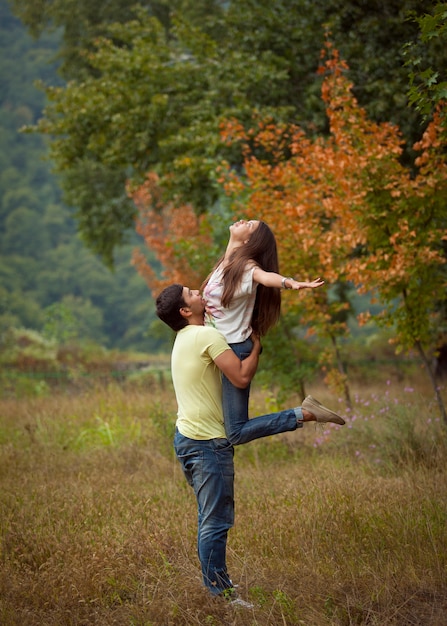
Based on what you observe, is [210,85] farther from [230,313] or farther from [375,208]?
[230,313]

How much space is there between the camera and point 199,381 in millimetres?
4238

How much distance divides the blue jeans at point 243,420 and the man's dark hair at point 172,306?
42cm

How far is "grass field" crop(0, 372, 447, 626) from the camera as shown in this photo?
13.5ft

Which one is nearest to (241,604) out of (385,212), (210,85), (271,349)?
(385,212)

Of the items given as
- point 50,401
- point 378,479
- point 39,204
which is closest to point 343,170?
point 378,479

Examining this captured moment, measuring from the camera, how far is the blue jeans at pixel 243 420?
4.21 meters

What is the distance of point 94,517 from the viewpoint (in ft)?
19.1

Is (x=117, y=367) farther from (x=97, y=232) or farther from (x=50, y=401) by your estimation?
(x=50, y=401)

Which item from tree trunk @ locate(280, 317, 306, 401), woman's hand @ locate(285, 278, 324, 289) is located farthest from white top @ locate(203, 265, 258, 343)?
tree trunk @ locate(280, 317, 306, 401)

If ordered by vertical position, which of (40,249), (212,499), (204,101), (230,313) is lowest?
(40,249)

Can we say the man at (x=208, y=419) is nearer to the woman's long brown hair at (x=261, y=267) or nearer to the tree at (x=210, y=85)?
the woman's long brown hair at (x=261, y=267)

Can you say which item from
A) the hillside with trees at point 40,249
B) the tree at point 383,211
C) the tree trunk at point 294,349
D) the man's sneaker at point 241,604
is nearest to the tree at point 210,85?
the tree trunk at point 294,349

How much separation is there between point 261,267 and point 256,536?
6.37 feet

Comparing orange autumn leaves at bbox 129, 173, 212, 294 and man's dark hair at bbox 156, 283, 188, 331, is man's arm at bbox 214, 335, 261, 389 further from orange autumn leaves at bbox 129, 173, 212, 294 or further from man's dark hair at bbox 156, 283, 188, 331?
orange autumn leaves at bbox 129, 173, 212, 294
